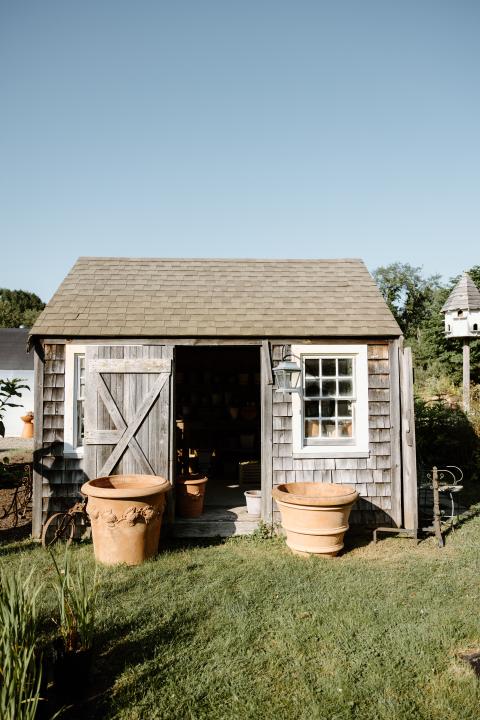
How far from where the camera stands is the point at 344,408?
6.91 meters

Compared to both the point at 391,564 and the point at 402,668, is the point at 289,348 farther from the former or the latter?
the point at 402,668

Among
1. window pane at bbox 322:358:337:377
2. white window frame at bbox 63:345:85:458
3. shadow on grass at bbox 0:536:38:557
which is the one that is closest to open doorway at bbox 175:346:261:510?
window pane at bbox 322:358:337:377

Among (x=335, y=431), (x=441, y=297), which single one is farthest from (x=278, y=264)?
(x=441, y=297)

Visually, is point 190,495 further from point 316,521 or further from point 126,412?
point 316,521

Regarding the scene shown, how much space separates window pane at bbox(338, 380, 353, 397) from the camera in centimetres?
690

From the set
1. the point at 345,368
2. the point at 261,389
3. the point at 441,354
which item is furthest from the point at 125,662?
the point at 441,354

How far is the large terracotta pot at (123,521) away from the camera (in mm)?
5430

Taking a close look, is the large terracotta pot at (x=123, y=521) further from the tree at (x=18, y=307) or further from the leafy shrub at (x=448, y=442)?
the tree at (x=18, y=307)

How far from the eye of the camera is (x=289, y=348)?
265 inches

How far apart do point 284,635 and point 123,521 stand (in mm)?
2314

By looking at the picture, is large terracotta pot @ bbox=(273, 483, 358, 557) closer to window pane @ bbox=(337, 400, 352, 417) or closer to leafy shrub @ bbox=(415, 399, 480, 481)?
window pane @ bbox=(337, 400, 352, 417)

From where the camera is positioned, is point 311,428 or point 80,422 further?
point 311,428

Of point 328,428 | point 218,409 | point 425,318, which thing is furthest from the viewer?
point 425,318

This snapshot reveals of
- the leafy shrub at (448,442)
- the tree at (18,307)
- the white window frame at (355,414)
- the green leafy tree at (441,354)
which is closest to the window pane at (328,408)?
the white window frame at (355,414)
